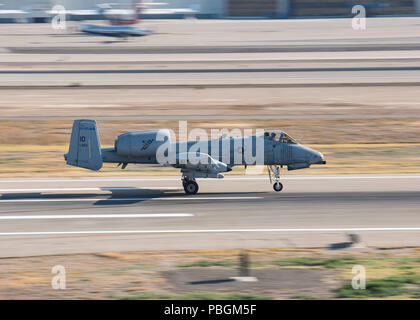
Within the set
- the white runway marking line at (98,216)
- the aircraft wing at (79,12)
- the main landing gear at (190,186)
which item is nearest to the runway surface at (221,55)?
the aircraft wing at (79,12)

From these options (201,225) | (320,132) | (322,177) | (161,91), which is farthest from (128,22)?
(201,225)

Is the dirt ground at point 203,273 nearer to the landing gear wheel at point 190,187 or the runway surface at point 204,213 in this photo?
the runway surface at point 204,213

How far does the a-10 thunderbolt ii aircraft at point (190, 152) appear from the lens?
23.7 m

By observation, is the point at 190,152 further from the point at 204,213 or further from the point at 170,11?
the point at 170,11

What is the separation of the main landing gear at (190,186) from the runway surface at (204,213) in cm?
29

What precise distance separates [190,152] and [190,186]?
58.1 inches

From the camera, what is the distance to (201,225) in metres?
20.2

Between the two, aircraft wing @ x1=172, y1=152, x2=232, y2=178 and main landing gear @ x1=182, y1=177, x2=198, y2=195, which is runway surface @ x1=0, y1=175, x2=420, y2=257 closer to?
main landing gear @ x1=182, y1=177, x2=198, y2=195

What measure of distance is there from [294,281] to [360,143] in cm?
2175

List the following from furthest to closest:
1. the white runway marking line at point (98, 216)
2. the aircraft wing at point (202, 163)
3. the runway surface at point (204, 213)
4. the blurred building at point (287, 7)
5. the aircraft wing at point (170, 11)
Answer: the aircraft wing at point (170, 11) → the blurred building at point (287, 7) → the aircraft wing at point (202, 163) → the white runway marking line at point (98, 216) → the runway surface at point (204, 213)

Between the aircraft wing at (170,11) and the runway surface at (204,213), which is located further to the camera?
the aircraft wing at (170,11)

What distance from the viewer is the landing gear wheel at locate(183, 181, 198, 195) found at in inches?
957

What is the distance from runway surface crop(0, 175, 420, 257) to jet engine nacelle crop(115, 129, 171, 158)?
171cm

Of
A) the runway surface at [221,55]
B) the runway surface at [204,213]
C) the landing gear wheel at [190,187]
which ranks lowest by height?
the runway surface at [204,213]
